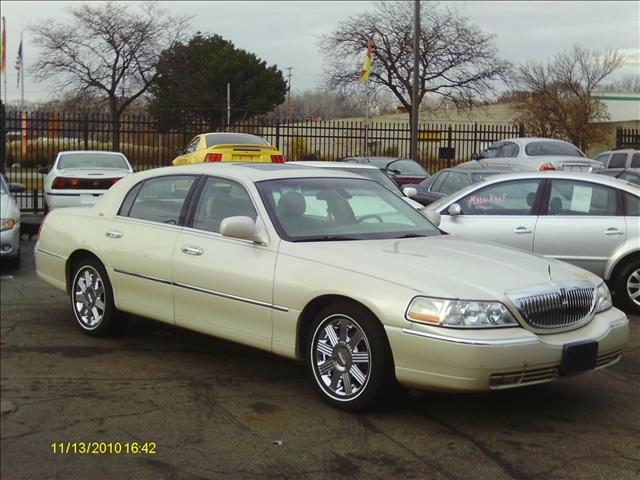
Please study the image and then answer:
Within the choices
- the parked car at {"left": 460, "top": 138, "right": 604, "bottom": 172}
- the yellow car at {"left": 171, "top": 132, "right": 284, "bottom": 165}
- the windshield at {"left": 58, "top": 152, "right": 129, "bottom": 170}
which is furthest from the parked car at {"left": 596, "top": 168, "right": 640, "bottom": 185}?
the windshield at {"left": 58, "top": 152, "right": 129, "bottom": 170}

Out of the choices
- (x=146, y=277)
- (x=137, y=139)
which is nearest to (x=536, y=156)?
(x=146, y=277)

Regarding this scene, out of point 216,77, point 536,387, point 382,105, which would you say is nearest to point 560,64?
point 382,105

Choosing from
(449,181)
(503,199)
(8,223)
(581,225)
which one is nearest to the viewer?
(581,225)

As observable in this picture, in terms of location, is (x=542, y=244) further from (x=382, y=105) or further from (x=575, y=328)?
(x=382, y=105)

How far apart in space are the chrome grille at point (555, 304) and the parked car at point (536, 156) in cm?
1120

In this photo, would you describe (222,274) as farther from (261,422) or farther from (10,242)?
(10,242)

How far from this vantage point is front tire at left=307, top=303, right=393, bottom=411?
4887 millimetres

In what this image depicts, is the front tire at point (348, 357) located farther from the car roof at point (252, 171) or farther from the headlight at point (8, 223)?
the headlight at point (8, 223)

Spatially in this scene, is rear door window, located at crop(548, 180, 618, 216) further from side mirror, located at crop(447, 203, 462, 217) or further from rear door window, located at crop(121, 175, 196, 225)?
rear door window, located at crop(121, 175, 196, 225)

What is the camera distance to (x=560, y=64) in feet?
150

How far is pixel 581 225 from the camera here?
8711 millimetres

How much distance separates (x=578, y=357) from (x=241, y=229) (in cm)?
220

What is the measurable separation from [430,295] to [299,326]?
0.94 meters

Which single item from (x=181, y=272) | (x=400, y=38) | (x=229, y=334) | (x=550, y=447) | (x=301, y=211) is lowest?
(x=550, y=447)
